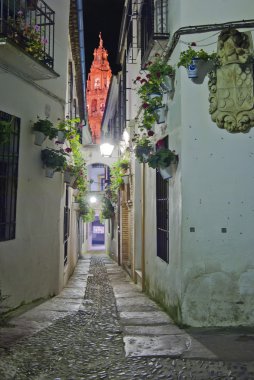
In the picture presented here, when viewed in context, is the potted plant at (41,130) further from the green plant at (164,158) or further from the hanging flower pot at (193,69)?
the hanging flower pot at (193,69)

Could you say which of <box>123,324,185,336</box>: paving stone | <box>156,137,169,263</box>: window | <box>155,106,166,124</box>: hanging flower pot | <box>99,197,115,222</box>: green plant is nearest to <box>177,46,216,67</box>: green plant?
<box>155,106,166,124</box>: hanging flower pot

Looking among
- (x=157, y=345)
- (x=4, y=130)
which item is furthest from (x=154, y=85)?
(x=157, y=345)

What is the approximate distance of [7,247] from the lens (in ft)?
22.6

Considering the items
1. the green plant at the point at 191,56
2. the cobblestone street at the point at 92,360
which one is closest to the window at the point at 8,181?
the cobblestone street at the point at 92,360

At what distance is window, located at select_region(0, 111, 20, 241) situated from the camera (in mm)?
7039

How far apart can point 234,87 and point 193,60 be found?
2.63 ft

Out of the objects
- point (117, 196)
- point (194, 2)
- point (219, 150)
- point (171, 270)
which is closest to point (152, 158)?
point (219, 150)

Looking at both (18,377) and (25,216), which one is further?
(25,216)

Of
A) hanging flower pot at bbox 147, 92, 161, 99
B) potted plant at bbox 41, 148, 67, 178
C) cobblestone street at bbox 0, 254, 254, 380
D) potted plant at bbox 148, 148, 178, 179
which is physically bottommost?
cobblestone street at bbox 0, 254, 254, 380

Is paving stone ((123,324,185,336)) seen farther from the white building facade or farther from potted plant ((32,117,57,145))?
potted plant ((32,117,57,145))

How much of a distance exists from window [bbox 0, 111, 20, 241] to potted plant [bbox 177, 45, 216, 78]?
3267 millimetres

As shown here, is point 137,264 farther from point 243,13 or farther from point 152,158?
point 243,13

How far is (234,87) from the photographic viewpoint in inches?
240

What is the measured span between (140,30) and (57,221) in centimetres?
586
